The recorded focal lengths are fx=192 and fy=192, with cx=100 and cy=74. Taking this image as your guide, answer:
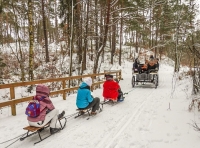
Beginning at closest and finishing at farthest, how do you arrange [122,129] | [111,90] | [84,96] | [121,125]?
1. [122,129]
2. [121,125]
3. [84,96]
4. [111,90]

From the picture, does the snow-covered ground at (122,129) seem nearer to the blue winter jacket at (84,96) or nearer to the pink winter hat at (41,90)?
the blue winter jacket at (84,96)

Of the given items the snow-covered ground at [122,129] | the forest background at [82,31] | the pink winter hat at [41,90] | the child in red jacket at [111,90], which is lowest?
the snow-covered ground at [122,129]

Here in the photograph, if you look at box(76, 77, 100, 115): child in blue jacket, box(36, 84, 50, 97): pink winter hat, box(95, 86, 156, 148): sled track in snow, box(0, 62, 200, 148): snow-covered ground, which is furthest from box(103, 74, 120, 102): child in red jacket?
box(36, 84, 50, 97): pink winter hat

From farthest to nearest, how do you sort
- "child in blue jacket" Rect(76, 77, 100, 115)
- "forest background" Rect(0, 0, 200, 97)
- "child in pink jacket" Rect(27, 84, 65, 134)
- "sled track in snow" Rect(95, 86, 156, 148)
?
"forest background" Rect(0, 0, 200, 97), "child in blue jacket" Rect(76, 77, 100, 115), "child in pink jacket" Rect(27, 84, 65, 134), "sled track in snow" Rect(95, 86, 156, 148)

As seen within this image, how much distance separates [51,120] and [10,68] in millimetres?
14701

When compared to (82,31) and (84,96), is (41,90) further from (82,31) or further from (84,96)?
(82,31)

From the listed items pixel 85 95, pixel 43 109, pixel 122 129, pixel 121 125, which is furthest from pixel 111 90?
pixel 43 109

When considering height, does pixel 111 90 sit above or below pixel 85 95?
below

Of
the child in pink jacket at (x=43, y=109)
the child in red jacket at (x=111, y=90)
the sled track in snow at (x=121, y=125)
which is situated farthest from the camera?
the child in red jacket at (x=111, y=90)

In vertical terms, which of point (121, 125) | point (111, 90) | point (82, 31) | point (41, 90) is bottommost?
point (121, 125)

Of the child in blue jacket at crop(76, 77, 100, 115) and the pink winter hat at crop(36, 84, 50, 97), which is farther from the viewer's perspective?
the child in blue jacket at crop(76, 77, 100, 115)

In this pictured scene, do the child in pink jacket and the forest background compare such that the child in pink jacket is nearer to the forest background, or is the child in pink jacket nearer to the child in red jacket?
the child in red jacket

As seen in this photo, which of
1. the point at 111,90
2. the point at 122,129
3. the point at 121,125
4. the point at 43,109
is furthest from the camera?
the point at 111,90

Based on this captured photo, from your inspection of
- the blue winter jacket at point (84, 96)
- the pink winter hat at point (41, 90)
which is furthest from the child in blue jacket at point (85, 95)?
the pink winter hat at point (41, 90)
